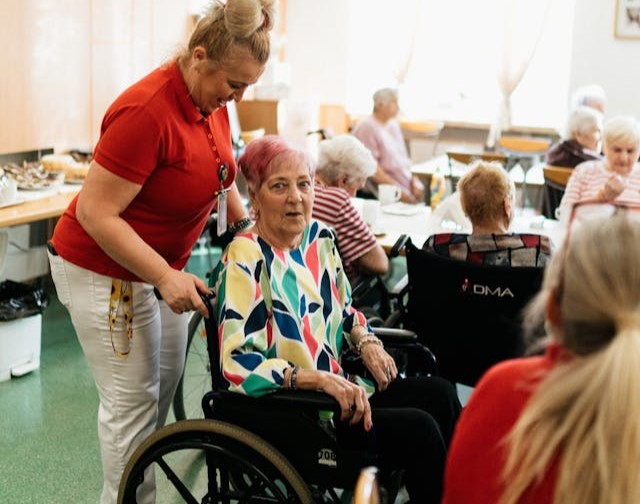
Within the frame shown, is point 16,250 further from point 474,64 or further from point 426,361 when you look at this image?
point 474,64

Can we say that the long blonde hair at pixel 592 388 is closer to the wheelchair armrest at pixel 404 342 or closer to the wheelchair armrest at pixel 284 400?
the wheelchair armrest at pixel 284 400

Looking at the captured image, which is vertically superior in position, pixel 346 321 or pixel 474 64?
pixel 474 64

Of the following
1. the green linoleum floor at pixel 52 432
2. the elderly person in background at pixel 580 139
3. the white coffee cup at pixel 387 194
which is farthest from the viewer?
the elderly person in background at pixel 580 139

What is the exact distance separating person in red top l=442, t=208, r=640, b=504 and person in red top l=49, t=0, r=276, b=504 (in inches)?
38.8

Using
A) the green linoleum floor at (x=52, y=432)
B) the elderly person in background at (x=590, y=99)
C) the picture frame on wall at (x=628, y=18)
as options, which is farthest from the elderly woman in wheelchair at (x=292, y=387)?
the picture frame on wall at (x=628, y=18)

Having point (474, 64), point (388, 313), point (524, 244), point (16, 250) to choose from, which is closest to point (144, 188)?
point (524, 244)

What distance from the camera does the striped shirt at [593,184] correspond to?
155 inches

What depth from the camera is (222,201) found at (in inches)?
85.0

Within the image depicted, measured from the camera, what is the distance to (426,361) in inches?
94.3

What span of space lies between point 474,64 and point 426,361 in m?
5.77

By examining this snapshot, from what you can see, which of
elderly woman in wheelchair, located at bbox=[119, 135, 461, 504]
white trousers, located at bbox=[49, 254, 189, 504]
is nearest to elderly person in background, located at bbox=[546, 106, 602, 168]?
elderly woman in wheelchair, located at bbox=[119, 135, 461, 504]

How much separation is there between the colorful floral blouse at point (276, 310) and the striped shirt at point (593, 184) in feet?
6.81

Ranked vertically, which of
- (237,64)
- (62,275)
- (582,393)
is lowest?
(62,275)

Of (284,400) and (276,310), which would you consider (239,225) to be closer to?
(276,310)
